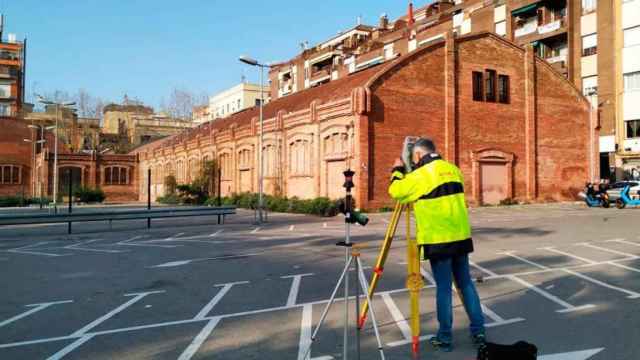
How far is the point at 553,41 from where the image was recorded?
45.3 m

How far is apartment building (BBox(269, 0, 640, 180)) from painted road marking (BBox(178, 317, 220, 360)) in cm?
3004

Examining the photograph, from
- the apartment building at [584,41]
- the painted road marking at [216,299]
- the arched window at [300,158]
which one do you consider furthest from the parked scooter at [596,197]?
the painted road marking at [216,299]

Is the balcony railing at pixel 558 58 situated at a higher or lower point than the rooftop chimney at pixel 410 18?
lower

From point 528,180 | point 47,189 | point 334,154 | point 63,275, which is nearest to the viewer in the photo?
point 63,275

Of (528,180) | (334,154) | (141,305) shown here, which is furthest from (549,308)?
(528,180)

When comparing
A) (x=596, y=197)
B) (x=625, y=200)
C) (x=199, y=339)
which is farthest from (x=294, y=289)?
(x=596, y=197)

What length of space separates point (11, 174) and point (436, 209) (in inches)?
2651

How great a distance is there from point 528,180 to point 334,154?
13402 mm

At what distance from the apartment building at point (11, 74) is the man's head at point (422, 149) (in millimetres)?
90717

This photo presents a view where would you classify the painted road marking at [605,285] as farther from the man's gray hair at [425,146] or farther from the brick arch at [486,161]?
the brick arch at [486,161]

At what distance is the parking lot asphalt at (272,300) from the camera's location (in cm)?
504

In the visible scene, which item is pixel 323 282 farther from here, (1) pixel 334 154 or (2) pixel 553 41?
(2) pixel 553 41

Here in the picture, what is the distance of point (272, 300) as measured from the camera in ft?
23.1

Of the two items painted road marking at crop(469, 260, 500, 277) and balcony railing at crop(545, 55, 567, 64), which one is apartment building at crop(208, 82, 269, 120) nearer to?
balcony railing at crop(545, 55, 567, 64)
